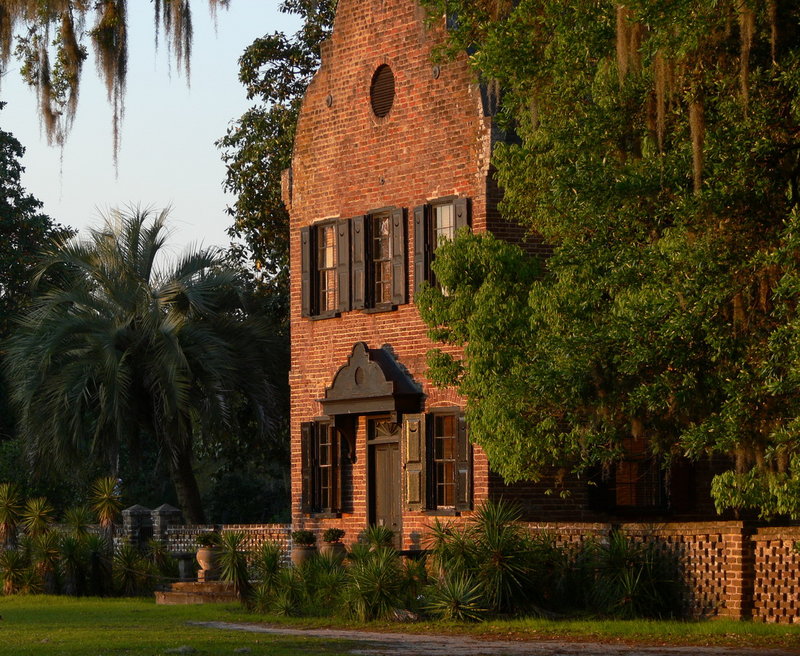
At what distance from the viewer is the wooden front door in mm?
25984

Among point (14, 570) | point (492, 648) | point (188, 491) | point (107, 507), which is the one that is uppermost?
point (188, 491)

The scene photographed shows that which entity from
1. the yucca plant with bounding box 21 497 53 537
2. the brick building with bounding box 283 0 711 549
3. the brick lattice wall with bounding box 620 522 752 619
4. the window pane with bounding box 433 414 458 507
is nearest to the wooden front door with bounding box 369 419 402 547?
the brick building with bounding box 283 0 711 549

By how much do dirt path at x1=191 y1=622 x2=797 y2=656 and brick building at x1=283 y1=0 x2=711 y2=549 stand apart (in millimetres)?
6821

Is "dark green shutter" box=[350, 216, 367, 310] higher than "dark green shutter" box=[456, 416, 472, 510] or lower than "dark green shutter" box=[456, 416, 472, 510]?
higher

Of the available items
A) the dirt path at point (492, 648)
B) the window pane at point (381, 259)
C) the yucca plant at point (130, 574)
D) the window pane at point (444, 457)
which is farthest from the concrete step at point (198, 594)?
the dirt path at point (492, 648)

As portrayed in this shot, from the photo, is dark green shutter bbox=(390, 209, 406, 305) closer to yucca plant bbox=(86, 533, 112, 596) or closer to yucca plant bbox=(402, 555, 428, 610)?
yucca plant bbox=(402, 555, 428, 610)

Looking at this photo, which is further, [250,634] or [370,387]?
[370,387]

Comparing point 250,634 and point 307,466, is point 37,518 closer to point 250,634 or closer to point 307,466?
point 307,466

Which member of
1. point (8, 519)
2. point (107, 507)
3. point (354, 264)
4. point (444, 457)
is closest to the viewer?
point (444, 457)

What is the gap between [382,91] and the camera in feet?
86.9

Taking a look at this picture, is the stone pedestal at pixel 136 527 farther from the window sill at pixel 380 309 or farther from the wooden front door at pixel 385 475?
the window sill at pixel 380 309

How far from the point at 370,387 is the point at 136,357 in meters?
7.42

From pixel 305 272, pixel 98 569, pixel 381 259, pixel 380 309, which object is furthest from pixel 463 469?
pixel 98 569

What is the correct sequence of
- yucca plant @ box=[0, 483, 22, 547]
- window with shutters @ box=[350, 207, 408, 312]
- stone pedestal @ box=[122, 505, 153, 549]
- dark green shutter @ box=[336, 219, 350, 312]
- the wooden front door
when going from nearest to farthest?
1. window with shutters @ box=[350, 207, 408, 312]
2. the wooden front door
3. dark green shutter @ box=[336, 219, 350, 312]
4. yucca plant @ box=[0, 483, 22, 547]
5. stone pedestal @ box=[122, 505, 153, 549]
